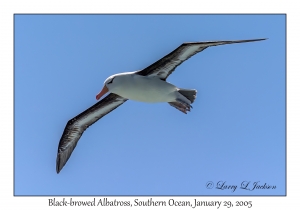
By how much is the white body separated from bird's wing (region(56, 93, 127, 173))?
165 centimetres

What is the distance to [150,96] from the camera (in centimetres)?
1278

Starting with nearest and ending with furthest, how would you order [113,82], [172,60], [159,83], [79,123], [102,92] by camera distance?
[172,60] → [159,83] → [113,82] → [102,92] → [79,123]

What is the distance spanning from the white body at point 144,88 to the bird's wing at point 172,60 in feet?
0.49

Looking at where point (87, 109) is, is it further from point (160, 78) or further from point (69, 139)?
point (160, 78)

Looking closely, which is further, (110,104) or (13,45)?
(110,104)

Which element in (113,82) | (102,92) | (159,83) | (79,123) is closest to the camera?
(159,83)

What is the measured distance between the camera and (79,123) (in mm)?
14992

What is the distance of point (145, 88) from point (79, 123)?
316cm

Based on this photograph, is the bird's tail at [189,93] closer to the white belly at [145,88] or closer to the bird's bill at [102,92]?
the white belly at [145,88]

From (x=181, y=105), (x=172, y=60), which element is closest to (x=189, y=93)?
(x=181, y=105)

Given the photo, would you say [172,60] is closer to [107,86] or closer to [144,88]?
[144,88]
